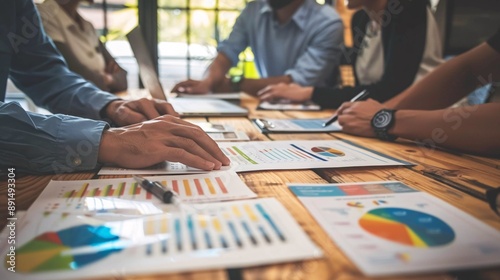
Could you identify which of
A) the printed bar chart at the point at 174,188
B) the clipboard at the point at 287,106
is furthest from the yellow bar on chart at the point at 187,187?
the clipboard at the point at 287,106

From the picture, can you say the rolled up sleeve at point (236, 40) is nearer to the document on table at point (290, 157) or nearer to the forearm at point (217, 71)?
the forearm at point (217, 71)

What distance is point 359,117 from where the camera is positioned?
3.48ft

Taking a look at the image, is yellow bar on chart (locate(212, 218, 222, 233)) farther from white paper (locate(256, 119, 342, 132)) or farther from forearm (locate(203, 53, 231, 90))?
forearm (locate(203, 53, 231, 90))

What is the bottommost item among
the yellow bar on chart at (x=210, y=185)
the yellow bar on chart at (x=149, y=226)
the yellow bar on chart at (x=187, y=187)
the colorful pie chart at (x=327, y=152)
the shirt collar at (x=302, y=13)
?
the yellow bar on chart at (x=149, y=226)

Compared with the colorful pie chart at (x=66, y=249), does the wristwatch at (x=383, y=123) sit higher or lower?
higher

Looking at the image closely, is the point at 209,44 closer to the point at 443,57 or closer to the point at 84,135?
the point at 443,57

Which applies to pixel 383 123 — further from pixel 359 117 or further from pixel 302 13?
pixel 302 13

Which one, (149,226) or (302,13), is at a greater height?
(302,13)

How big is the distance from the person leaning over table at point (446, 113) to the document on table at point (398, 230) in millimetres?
385

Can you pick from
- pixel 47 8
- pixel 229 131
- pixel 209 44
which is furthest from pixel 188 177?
pixel 209 44

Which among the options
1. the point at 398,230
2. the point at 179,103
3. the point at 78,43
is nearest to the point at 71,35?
the point at 78,43

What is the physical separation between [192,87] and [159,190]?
1375 mm

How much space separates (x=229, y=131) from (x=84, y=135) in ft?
1.48

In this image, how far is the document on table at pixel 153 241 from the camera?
343 millimetres
